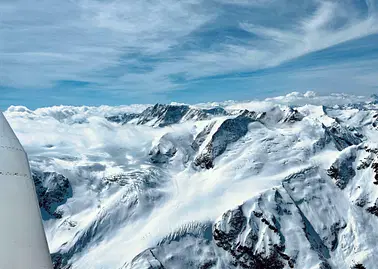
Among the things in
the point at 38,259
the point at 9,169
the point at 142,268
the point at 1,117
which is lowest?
the point at 142,268

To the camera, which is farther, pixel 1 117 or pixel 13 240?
pixel 1 117

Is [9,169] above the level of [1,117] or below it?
below

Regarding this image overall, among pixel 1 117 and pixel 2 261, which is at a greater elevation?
pixel 1 117

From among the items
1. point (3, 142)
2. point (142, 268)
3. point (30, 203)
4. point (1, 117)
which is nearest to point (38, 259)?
point (30, 203)

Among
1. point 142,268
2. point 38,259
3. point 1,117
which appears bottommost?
point 142,268

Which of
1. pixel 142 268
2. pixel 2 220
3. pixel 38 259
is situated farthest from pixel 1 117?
pixel 142 268

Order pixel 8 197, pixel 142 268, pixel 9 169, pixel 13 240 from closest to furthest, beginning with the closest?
pixel 13 240, pixel 8 197, pixel 9 169, pixel 142 268

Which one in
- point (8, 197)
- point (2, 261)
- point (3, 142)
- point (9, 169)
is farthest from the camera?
point (3, 142)

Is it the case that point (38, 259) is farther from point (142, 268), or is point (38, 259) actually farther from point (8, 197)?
point (142, 268)

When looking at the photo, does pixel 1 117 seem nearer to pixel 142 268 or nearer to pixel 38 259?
pixel 38 259
